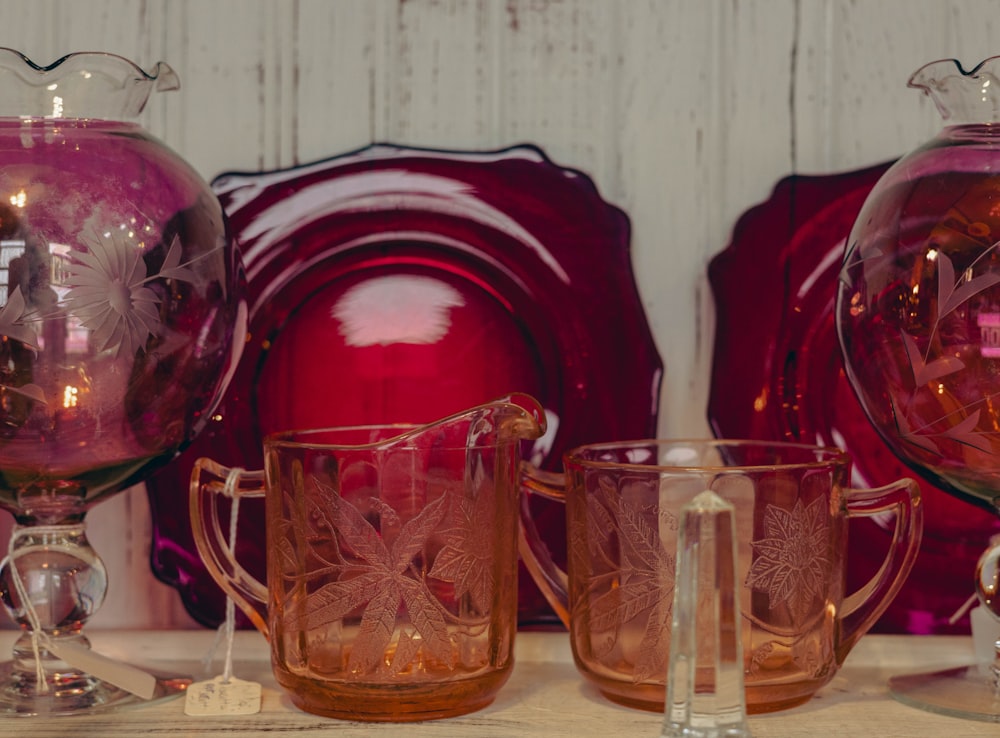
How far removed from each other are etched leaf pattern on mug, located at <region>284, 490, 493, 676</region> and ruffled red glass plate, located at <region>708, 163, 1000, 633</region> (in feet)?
0.83

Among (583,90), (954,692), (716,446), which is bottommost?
(954,692)

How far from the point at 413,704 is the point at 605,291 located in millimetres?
301

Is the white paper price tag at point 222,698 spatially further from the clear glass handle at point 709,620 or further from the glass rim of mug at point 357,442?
the clear glass handle at point 709,620

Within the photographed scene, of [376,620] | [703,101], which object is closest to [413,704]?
[376,620]

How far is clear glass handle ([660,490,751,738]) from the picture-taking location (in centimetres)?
46

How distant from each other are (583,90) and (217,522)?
0.35 meters

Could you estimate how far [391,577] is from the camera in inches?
21.8

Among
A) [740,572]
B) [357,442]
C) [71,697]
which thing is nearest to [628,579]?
[740,572]

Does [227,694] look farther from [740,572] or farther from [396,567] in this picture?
[740,572]

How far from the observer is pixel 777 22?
760 mm

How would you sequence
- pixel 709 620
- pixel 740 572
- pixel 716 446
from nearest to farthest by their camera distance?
pixel 709 620, pixel 740 572, pixel 716 446

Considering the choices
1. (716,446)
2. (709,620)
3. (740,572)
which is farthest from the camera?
(716,446)

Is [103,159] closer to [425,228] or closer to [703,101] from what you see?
[425,228]

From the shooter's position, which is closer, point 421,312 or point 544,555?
point 544,555
